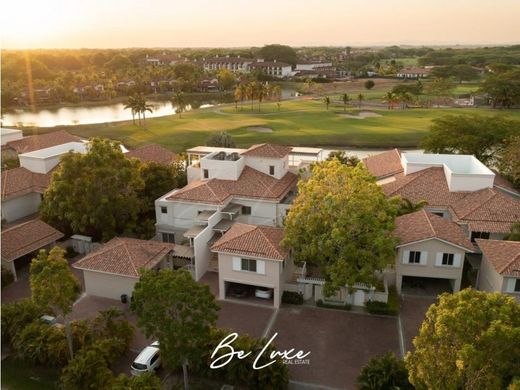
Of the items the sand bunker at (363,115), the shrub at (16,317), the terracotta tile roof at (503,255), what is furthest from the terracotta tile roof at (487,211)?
the sand bunker at (363,115)

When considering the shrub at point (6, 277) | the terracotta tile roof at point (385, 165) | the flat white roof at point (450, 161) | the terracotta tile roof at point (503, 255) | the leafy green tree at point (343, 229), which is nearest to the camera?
the terracotta tile roof at point (503, 255)

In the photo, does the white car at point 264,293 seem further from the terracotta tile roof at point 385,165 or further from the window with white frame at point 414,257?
the terracotta tile roof at point 385,165

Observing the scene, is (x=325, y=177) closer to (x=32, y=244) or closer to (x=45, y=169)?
(x=32, y=244)

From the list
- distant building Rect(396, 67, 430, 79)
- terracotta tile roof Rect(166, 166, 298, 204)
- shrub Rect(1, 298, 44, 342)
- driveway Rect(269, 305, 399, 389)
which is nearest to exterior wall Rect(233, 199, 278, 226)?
terracotta tile roof Rect(166, 166, 298, 204)

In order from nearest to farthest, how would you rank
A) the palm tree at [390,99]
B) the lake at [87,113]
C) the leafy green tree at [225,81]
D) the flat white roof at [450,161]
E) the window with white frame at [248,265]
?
the window with white frame at [248,265], the flat white roof at [450,161], the lake at [87,113], the palm tree at [390,99], the leafy green tree at [225,81]

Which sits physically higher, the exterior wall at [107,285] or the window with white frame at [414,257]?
the window with white frame at [414,257]

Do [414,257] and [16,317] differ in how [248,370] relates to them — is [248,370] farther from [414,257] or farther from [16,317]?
[414,257]

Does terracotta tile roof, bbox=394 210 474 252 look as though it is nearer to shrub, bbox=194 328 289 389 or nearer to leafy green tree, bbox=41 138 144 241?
shrub, bbox=194 328 289 389
